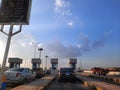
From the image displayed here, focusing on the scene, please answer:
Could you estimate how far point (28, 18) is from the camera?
10969 mm

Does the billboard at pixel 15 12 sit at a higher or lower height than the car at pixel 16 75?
higher

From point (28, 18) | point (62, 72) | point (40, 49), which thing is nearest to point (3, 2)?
point (28, 18)

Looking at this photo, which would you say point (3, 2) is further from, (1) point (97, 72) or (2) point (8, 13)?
(1) point (97, 72)

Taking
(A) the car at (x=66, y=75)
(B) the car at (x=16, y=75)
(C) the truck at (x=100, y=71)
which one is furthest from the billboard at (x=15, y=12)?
(C) the truck at (x=100, y=71)

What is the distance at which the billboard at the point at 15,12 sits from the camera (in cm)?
1079

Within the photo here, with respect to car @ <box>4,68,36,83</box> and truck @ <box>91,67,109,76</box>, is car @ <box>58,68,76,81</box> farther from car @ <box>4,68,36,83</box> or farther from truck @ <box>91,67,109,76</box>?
truck @ <box>91,67,109,76</box>

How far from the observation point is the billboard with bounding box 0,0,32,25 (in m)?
10.8

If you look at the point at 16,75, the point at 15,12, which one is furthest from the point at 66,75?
the point at 15,12

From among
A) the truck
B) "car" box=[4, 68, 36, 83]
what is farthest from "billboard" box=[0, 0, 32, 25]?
the truck

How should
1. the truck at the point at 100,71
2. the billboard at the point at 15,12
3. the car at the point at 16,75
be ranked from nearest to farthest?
the billboard at the point at 15,12 → the car at the point at 16,75 → the truck at the point at 100,71

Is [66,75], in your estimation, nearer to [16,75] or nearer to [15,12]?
[16,75]

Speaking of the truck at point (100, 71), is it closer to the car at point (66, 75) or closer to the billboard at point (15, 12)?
the car at point (66, 75)

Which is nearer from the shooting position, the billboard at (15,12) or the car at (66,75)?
the billboard at (15,12)

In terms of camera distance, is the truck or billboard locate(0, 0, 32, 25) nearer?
billboard locate(0, 0, 32, 25)
